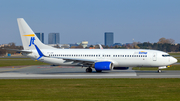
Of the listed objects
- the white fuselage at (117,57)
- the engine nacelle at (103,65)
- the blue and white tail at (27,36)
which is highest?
the blue and white tail at (27,36)

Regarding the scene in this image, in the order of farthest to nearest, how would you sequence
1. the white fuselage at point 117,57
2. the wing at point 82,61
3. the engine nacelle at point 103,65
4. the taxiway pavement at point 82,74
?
1. the white fuselage at point 117,57
2. the wing at point 82,61
3. the engine nacelle at point 103,65
4. the taxiway pavement at point 82,74

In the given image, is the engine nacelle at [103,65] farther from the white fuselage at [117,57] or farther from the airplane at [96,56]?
the white fuselage at [117,57]

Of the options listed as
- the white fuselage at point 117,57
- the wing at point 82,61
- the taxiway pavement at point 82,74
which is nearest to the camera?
the taxiway pavement at point 82,74

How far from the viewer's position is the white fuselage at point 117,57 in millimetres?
36531

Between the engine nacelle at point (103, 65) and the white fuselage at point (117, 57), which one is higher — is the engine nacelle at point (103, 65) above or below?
below

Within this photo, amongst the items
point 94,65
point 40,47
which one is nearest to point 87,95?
point 94,65

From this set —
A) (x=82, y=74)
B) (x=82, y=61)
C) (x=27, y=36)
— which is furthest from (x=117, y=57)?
(x=27, y=36)

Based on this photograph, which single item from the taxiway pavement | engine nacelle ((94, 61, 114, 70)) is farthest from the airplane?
the taxiway pavement

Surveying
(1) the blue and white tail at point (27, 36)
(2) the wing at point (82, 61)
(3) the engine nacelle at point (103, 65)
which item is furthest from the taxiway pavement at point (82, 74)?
(1) the blue and white tail at point (27, 36)

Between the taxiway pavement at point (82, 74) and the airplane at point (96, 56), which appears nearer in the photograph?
the taxiway pavement at point (82, 74)

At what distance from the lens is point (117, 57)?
37.0m

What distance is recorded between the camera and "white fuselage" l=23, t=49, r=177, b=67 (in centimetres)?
3653

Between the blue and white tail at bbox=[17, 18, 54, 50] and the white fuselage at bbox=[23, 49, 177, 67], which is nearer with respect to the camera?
the white fuselage at bbox=[23, 49, 177, 67]

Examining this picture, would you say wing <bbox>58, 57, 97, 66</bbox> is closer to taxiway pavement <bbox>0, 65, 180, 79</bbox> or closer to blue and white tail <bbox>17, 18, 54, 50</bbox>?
taxiway pavement <bbox>0, 65, 180, 79</bbox>
